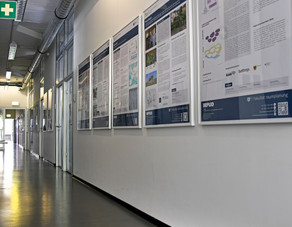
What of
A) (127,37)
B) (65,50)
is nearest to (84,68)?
(127,37)

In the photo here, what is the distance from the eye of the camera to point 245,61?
2.65 metres

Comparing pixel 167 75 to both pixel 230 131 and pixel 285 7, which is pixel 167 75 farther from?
pixel 285 7

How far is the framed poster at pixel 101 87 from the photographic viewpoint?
597 cm

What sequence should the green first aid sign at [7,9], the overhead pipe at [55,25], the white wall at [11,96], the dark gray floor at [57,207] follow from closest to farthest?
the dark gray floor at [57,207]
the green first aid sign at [7,9]
the overhead pipe at [55,25]
the white wall at [11,96]

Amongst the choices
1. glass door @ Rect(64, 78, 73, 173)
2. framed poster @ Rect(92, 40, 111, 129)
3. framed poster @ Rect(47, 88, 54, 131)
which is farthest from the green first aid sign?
framed poster @ Rect(47, 88, 54, 131)

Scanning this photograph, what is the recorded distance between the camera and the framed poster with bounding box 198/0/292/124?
2316 millimetres

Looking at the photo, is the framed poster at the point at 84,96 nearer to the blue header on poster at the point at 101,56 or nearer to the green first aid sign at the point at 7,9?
the blue header on poster at the point at 101,56

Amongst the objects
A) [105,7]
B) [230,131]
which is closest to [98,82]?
[105,7]

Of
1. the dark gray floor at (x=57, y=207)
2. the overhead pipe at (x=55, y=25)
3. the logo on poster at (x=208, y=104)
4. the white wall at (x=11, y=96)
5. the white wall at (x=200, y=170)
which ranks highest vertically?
the overhead pipe at (x=55, y=25)

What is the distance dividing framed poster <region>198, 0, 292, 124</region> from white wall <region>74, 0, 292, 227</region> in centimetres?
13

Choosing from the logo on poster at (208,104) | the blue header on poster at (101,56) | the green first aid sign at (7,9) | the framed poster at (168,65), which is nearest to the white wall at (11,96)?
the green first aid sign at (7,9)

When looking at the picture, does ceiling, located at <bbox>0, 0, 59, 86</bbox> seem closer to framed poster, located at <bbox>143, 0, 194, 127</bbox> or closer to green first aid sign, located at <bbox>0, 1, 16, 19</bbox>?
green first aid sign, located at <bbox>0, 1, 16, 19</bbox>

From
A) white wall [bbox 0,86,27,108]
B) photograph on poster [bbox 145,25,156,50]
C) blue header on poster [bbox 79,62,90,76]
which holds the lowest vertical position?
photograph on poster [bbox 145,25,156,50]

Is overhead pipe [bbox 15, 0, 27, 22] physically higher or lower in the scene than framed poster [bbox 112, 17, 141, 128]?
higher
